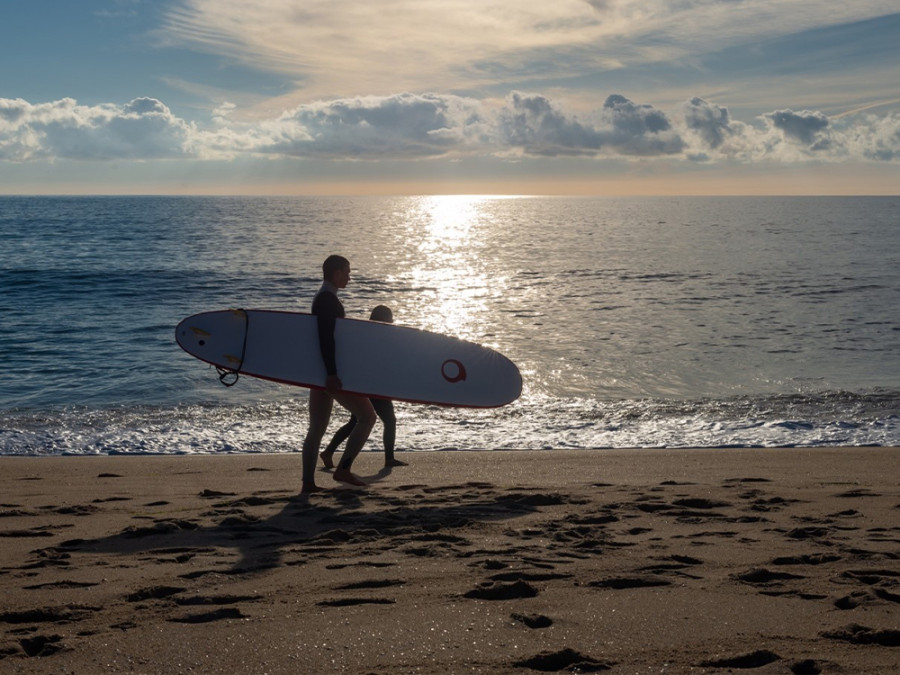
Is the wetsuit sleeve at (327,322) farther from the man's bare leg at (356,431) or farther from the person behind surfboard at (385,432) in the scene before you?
the person behind surfboard at (385,432)

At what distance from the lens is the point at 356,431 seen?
266 inches

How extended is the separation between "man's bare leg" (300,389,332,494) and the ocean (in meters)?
2.91

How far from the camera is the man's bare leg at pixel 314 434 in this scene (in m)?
6.54

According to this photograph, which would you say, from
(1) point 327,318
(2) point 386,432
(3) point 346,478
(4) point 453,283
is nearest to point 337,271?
(1) point 327,318

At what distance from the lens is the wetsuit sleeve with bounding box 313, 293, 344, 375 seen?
6.32 meters

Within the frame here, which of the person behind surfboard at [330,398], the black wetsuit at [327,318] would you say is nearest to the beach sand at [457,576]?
the person behind surfboard at [330,398]

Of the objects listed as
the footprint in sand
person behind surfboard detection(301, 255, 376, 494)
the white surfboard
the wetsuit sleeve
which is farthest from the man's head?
the footprint in sand

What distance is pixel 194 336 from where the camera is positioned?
8.18 m

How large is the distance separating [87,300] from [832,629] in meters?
25.5

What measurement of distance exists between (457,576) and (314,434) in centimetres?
264

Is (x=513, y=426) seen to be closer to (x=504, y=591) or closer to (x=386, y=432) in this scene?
(x=386, y=432)

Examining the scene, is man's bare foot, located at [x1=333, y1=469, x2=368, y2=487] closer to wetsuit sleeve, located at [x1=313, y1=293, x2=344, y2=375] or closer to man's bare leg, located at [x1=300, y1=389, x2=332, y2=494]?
man's bare leg, located at [x1=300, y1=389, x2=332, y2=494]

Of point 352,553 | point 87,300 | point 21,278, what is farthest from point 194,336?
point 21,278

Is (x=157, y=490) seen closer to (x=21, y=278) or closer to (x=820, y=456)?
(x=820, y=456)
